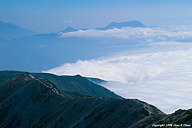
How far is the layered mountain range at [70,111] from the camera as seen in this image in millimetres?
63847

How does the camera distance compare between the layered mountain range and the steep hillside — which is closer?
the layered mountain range

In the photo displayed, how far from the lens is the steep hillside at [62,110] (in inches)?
2844

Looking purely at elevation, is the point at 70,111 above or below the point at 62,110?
above

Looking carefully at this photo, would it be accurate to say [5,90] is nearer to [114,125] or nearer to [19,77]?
[19,77]

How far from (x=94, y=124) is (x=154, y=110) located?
73.9ft

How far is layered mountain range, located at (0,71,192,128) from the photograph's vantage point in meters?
63.8

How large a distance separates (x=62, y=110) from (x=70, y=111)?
874cm

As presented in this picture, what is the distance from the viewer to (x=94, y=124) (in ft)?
253

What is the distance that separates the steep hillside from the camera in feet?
237

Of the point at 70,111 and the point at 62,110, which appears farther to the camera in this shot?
the point at 62,110

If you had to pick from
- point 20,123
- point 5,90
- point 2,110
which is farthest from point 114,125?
point 5,90

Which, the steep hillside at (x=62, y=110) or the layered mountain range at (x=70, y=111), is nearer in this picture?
the layered mountain range at (x=70, y=111)

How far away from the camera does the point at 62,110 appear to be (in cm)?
10694

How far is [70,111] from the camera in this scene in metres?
99.9
